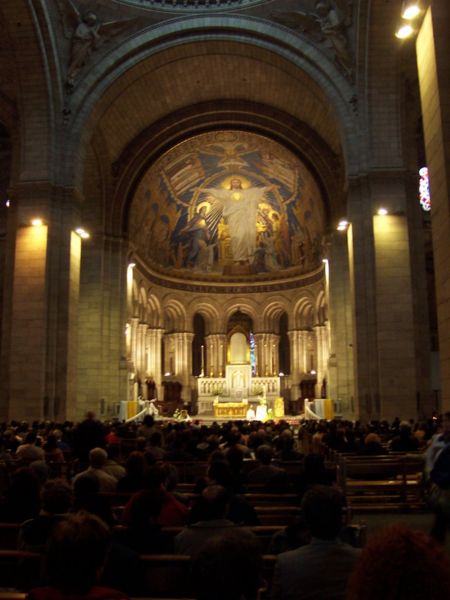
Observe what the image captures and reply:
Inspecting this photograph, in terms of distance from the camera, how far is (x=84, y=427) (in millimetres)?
9539

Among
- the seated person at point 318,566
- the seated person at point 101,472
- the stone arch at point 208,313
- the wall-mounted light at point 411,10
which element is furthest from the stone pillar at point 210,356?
the seated person at point 318,566

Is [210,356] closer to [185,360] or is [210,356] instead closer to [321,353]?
[185,360]

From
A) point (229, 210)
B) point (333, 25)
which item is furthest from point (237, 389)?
point (333, 25)

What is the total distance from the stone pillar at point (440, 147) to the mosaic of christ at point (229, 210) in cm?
2042

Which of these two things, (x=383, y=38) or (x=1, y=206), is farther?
(x=1, y=206)

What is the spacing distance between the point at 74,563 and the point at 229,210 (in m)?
35.2

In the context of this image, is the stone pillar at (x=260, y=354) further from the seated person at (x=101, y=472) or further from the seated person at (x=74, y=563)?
the seated person at (x=74, y=563)

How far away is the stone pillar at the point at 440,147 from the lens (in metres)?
9.02

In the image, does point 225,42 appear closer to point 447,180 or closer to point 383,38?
point 383,38

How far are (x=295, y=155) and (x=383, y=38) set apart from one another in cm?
1058

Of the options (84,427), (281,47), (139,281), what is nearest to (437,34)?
(84,427)

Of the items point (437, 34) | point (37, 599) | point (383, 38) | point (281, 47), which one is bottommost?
point (37, 599)

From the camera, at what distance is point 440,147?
9.21 metres

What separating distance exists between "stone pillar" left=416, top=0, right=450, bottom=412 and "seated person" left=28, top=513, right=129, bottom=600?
7576mm
